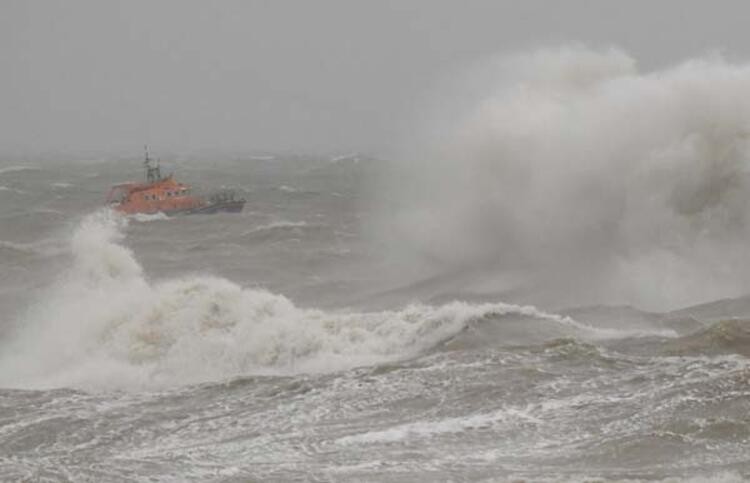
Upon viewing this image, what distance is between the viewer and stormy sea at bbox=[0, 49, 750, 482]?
34.0ft

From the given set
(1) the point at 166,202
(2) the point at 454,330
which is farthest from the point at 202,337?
(1) the point at 166,202

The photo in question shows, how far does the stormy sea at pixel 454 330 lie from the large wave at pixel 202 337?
57 mm

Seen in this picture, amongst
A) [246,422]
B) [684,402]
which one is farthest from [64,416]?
[684,402]

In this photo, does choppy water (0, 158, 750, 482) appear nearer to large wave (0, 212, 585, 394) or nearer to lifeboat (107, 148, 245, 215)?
large wave (0, 212, 585, 394)

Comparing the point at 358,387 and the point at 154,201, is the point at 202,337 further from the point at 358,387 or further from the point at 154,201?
the point at 154,201

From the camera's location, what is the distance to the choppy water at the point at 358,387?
10.0 m

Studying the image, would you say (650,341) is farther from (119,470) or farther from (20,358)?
(20,358)

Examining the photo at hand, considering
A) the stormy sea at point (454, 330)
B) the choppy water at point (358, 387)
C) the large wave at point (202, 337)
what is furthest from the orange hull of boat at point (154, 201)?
the large wave at point (202, 337)

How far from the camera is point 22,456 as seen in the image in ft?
35.4

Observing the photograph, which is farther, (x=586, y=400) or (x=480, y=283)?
(x=480, y=283)

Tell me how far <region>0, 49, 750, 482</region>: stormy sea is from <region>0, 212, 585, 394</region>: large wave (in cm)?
6

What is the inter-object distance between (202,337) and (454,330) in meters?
4.42

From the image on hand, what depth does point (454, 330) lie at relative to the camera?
1570 cm

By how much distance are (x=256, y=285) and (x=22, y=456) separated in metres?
17.1
